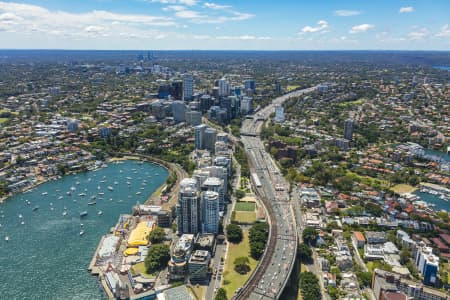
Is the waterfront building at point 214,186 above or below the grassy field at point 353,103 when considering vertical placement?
below

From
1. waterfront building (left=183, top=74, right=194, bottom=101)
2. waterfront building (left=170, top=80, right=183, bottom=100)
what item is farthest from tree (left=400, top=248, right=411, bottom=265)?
waterfront building (left=170, top=80, right=183, bottom=100)

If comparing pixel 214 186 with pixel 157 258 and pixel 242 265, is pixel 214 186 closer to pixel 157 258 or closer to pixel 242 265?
pixel 242 265

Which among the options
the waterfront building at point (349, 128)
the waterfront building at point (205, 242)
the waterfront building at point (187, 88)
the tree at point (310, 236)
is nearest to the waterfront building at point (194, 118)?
the waterfront building at point (187, 88)

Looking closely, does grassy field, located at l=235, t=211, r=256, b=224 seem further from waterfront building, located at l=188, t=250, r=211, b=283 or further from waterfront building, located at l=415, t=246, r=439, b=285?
waterfront building, located at l=415, t=246, r=439, b=285

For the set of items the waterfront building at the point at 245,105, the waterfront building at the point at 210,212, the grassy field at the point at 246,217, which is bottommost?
the grassy field at the point at 246,217

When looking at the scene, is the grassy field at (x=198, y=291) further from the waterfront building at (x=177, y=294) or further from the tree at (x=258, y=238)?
the tree at (x=258, y=238)
